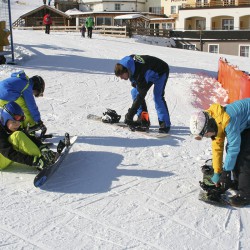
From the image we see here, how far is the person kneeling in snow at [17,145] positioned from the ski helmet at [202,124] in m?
1.92

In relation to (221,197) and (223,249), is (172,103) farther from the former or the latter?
(223,249)

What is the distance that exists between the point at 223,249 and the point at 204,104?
22.8 ft

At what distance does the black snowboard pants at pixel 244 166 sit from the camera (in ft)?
14.5

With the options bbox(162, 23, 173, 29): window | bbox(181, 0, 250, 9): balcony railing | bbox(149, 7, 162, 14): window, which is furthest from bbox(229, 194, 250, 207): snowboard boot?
bbox(149, 7, 162, 14): window

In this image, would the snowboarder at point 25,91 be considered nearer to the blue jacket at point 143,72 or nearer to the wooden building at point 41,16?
the blue jacket at point 143,72

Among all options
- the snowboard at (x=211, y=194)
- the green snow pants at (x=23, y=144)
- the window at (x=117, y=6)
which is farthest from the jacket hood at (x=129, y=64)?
the window at (x=117, y=6)

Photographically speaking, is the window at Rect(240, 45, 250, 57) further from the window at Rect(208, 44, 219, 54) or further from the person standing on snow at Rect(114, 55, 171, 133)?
the person standing on snow at Rect(114, 55, 171, 133)

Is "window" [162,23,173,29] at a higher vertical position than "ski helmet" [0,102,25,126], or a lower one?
higher

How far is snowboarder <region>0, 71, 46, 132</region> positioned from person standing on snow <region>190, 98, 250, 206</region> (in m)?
2.95

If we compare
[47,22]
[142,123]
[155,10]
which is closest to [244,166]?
[142,123]

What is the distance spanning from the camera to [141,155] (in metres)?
6.22

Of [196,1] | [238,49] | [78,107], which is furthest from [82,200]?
[196,1]

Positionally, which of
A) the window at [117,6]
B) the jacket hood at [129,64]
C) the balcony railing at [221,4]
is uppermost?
the window at [117,6]

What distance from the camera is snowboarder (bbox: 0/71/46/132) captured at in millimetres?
6066
